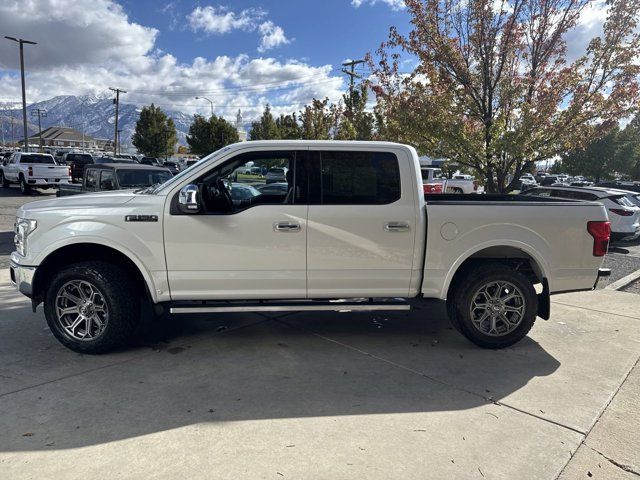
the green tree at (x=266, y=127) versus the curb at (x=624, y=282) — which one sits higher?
the green tree at (x=266, y=127)

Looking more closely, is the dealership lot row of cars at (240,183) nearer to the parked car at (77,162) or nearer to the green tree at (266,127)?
the parked car at (77,162)

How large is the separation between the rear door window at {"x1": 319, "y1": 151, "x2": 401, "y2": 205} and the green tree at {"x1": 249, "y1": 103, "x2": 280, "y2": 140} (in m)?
43.2

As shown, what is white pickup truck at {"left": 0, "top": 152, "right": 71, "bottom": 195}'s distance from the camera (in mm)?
20344

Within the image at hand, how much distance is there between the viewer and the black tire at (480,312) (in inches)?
185

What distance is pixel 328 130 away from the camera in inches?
1071

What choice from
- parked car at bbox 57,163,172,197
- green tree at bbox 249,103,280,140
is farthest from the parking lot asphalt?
green tree at bbox 249,103,280,140

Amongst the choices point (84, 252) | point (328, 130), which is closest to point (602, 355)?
point (84, 252)

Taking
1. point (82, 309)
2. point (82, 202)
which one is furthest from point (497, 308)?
point (82, 202)

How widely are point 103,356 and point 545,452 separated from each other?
383cm

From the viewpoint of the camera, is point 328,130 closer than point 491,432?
No

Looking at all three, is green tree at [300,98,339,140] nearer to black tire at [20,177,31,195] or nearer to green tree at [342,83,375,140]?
green tree at [342,83,375,140]

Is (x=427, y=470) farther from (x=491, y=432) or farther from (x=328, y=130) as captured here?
(x=328, y=130)

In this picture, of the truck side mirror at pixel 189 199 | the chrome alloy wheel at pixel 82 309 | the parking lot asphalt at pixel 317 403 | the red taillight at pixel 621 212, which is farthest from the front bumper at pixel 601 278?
the red taillight at pixel 621 212

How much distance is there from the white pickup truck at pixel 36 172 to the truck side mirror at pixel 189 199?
19401 mm
